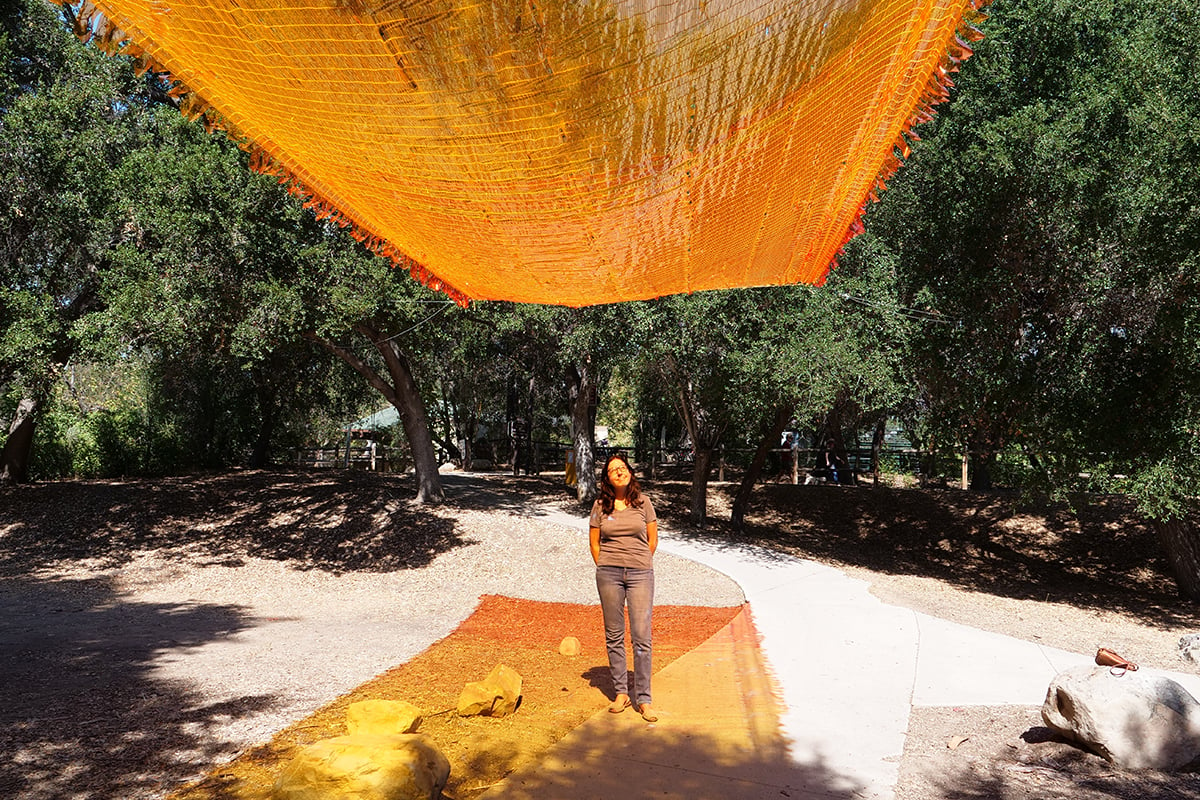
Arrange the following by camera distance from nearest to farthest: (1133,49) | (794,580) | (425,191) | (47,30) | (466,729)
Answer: (425,191) → (466,729) → (1133,49) → (794,580) → (47,30)

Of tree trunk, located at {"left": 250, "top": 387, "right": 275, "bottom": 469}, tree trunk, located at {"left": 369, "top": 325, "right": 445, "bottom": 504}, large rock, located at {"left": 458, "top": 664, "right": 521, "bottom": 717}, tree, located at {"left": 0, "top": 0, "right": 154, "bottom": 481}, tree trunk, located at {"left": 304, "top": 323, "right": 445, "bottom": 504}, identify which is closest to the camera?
large rock, located at {"left": 458, "top": 664, "right": 521, "bottom": 717}

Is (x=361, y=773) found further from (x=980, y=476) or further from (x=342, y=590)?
(x=980, y=476)

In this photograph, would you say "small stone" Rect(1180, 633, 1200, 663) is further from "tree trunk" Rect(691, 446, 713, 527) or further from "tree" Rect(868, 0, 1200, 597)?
"tree trunk" Rect(691, 446, 713, 527)

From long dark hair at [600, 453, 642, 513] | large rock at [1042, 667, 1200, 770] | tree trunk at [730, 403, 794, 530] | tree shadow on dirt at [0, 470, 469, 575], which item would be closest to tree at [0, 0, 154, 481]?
tree shadow on dirt at [0, 470, 469, 575]

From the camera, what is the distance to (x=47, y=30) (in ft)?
48.8

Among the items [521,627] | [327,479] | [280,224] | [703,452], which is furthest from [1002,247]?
[327,479]

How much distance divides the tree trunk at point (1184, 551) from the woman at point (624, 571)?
11062 millimetres

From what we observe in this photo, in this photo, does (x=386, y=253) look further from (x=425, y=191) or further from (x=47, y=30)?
(x=47, y=30)

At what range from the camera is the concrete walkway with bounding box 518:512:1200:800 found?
386 cm

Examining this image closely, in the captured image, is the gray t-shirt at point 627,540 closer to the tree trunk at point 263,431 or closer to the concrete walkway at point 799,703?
A: the concrete walkway at point 799,703

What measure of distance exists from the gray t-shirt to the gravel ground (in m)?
2.11

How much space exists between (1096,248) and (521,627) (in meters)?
9.16

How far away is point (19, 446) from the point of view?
18.0 meters

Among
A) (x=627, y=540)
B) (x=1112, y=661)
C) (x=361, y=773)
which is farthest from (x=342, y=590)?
(x=1112, y=661)
